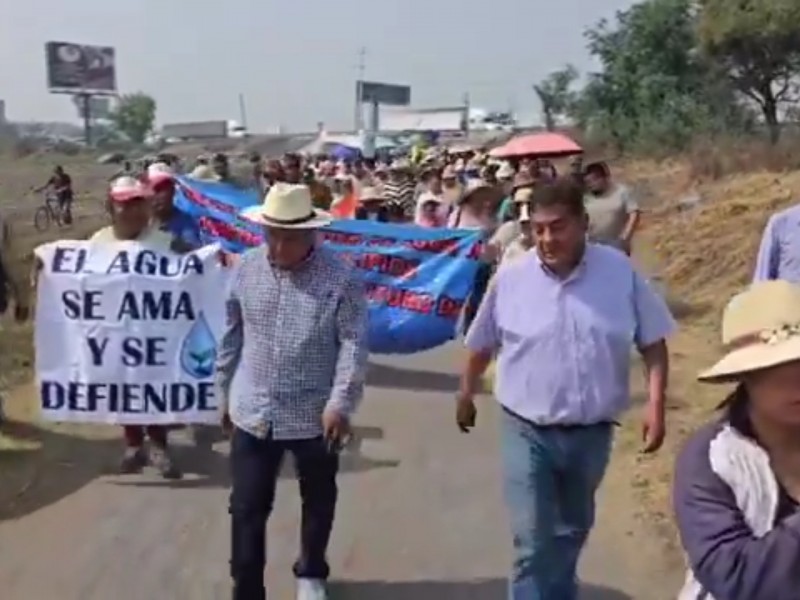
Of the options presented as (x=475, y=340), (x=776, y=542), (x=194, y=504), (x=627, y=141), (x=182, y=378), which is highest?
(x=776, y=542)

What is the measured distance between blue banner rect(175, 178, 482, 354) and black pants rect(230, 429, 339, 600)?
5.38 meters

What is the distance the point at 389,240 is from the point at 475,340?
6355mm

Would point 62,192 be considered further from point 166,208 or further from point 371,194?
point 166,208

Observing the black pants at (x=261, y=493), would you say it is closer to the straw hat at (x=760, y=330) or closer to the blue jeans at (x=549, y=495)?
the blue jeans at (x=549, y=495)

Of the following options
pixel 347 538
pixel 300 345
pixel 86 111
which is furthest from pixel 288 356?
pixel 86 111

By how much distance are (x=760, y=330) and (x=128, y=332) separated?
233 inches

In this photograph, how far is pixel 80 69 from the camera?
119812 mm

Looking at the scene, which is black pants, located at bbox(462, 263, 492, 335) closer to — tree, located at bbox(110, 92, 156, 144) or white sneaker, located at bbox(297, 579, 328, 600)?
white sneaker, located at bbox(297, 579, 328, 600)

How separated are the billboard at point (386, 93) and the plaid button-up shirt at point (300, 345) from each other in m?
125

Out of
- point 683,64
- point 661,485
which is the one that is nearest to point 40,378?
point 661,485

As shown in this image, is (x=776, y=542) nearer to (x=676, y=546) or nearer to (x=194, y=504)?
→ (x=676, y=546)

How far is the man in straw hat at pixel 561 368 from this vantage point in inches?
194

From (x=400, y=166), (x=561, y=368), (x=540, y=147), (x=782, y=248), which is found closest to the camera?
(x=561, y=368)

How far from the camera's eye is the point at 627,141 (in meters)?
49.6
